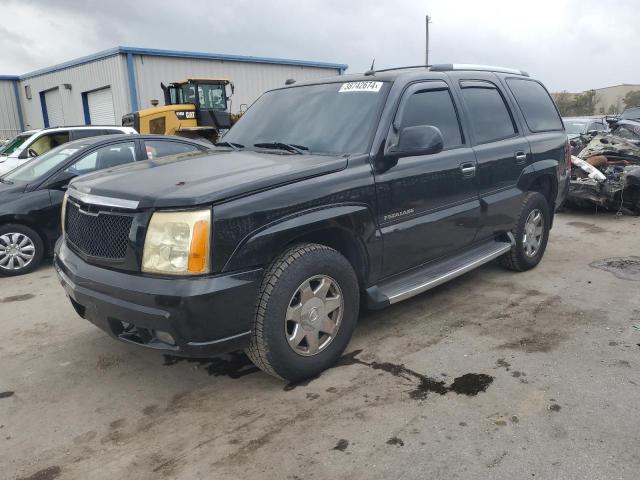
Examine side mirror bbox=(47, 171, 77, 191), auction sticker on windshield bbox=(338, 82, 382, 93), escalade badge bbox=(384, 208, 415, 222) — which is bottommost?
escalade badge bbox=(384, 208, 415, 222)

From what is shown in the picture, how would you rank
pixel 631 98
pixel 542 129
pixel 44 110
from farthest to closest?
pixel 631 98 → pixel 44 110 → pixel 542 129

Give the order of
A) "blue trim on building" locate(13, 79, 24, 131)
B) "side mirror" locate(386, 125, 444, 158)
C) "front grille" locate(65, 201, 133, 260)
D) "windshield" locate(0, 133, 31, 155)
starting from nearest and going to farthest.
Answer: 1. "front grille" locate(65, 201, 133, 260)
2. "side mirror" locate(386, 125, 444, 158)
3. "windshield" locate(0, 133, 31, 155)
4. "blue trim on building" locate(13, 79, 24, 131)

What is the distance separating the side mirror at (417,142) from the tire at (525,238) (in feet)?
6.46

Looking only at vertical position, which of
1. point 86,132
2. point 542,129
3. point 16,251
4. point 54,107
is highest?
point 54,107

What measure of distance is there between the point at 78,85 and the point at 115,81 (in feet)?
15.7

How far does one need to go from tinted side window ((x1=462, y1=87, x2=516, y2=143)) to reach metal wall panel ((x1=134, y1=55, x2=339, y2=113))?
1663 cm

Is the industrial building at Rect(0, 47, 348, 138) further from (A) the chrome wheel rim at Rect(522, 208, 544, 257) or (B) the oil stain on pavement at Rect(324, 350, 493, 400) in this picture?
(B) the oil stain on pavement at Rect(324, 350, 493, 400)

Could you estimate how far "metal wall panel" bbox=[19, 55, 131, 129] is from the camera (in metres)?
22.7

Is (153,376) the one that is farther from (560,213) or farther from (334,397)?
(560,213)

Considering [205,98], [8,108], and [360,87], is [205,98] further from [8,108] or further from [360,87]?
[8,108]

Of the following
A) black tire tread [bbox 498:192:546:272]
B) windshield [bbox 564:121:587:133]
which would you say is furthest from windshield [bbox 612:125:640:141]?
black tire tread [bbox 498:192:546:272]

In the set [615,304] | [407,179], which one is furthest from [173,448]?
[615,304]

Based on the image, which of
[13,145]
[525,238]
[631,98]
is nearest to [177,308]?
[525,238]

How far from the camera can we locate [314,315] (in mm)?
3131
